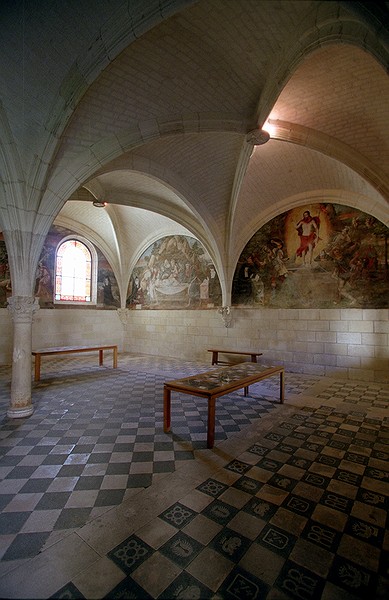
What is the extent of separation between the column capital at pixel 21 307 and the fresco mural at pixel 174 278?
20.7 feet

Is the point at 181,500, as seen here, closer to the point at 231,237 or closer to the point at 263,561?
the point at 263,561

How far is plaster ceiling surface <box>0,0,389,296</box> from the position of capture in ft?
10.8

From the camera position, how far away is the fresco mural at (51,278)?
30.1 ft

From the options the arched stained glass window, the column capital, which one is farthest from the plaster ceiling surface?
the arched stained glass window

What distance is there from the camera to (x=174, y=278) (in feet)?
36.1

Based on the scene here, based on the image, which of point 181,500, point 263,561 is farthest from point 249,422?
point 263,561

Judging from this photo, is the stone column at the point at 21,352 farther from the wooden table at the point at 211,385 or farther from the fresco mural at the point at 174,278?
the fresco mural at the point at 174,278

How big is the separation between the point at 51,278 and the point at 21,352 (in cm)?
656

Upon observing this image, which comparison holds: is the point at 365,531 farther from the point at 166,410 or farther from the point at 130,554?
the point at 166,410

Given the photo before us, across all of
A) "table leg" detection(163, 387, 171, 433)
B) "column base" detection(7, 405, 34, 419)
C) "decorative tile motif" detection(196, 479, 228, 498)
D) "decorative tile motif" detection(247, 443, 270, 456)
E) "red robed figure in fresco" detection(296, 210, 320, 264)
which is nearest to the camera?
"decorative tile motif" detection(196, 479, 228, 498)

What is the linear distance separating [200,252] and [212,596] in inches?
369

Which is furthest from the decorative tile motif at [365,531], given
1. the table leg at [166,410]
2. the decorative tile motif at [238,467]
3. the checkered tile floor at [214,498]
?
the table leg at [166,410]

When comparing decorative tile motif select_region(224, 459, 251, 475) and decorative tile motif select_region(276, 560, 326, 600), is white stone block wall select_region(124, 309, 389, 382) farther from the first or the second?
decorative tile motif select_region(276, 560, 326, 600)

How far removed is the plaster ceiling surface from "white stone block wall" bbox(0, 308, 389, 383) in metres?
3.01
